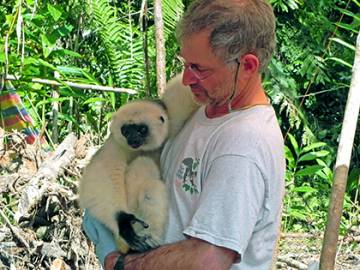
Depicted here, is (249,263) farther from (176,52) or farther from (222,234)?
(176,52)

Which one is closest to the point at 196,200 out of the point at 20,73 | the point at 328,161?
the point at 20,73

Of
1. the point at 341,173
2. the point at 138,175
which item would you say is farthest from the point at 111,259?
the point at 341,173

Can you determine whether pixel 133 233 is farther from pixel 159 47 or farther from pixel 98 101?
pixel 98 101

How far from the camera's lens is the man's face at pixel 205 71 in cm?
231

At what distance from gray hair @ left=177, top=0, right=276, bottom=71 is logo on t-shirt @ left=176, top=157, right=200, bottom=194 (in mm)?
368

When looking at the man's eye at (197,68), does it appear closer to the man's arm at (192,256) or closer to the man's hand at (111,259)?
the man's arm at (192,256)

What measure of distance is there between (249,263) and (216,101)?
54 centimetres

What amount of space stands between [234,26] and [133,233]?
36.2 inches

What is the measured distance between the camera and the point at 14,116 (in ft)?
19.4

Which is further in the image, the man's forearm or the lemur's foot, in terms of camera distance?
the lemur's foot

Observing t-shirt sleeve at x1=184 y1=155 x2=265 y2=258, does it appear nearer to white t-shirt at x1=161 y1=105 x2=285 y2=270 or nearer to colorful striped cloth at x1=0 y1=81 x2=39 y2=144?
white t-shirt at x1=161 y1=105 x2=285 y2=270

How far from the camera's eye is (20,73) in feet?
19.2

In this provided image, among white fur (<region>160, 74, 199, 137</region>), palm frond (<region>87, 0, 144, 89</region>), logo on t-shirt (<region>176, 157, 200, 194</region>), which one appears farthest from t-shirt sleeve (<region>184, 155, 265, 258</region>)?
palm frond (<region>87, 0, 144, 89</region>)

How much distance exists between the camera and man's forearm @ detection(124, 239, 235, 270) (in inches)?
87.7
